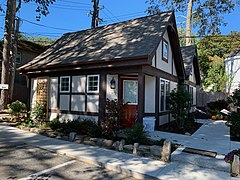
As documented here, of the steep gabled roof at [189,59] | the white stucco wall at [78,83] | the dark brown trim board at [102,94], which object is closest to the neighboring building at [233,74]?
the steep gabled roof at [189,59]

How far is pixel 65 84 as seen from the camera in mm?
9719

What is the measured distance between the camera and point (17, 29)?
16.8 m

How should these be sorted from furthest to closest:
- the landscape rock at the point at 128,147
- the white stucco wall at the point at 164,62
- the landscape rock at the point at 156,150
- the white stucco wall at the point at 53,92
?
the white stucco wall at the point at 53,92 → the white stucco wall at the point at 164,62 → the landscape rock at the point at 128,147 → the landscape rock at the point at 156,150

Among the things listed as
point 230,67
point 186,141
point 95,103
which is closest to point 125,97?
point 95,103

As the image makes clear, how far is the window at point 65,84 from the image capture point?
31.5 ft

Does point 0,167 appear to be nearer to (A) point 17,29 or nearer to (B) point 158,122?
(B) point 158,122

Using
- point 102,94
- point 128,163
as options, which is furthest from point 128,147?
point 102,94

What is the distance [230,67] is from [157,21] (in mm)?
11615

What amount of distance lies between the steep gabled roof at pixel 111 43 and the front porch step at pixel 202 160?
3.38 metres

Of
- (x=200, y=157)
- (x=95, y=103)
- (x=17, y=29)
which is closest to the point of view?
(x=200, y=157)

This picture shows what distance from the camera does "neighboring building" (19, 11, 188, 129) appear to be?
7644 millimetres

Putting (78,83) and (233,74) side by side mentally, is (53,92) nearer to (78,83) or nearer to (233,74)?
(78,83)

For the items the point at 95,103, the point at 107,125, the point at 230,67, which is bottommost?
the point at 107,125

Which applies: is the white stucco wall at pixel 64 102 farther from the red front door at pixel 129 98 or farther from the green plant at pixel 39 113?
the red front door at pixel 129 98
